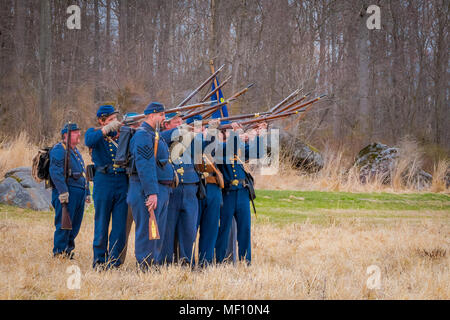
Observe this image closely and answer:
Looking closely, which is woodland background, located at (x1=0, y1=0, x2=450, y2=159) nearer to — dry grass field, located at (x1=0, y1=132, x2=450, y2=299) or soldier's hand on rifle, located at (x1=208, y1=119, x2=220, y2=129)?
dry grass field, located at (x1=0, y1=132, x2=450, y2=299)

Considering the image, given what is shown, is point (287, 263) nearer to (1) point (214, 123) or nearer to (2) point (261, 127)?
(2) point (261, 127)

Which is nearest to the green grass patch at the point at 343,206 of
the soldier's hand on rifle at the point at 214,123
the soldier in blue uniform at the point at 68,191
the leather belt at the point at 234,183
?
the leather belt at the point at 234,183

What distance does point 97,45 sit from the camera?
2581 cm

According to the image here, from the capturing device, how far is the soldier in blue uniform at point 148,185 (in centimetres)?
585

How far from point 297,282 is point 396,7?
72.6 ft

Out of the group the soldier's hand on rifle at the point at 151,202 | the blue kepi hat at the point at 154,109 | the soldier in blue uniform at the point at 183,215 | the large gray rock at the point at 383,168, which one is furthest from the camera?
the large gray rock at the point at 383,168

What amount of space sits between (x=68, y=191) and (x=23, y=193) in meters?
4.83

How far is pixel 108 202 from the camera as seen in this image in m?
6.39

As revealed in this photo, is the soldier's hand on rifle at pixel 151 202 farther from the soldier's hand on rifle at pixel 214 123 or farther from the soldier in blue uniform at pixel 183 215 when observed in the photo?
the soldier's hand on rifle at pixel 214 123

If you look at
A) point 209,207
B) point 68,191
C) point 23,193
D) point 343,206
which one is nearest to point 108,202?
point 68,191

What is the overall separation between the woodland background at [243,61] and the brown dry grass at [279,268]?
1029 cm

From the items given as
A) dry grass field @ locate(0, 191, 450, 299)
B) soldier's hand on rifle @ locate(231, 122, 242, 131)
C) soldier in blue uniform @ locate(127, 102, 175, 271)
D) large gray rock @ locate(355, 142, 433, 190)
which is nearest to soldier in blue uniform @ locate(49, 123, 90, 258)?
dry grass field @ locate(0, 191, 450, 299)

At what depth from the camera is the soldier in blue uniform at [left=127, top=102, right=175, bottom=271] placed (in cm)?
585

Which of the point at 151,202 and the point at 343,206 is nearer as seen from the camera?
the point at 151,202
